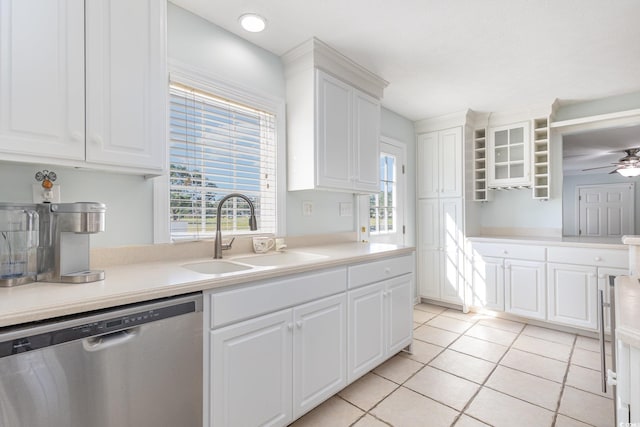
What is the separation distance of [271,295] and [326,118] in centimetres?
143

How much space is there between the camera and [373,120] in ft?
9.09

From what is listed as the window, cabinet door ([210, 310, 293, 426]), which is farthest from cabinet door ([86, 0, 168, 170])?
the window

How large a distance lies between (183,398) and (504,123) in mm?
4062

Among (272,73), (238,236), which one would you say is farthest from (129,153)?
(272,73)

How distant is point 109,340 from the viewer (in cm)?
104

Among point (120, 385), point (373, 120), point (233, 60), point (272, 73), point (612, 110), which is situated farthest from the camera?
point (612, 110)

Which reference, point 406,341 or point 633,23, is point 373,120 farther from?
point 406,341

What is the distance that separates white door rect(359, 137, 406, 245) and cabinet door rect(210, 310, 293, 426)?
197 centimetres

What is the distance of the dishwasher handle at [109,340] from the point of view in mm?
999

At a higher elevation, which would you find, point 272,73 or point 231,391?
point 272,73

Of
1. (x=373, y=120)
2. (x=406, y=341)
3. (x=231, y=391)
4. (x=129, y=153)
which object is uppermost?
(x=373, y=120)

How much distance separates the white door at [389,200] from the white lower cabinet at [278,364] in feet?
5.46

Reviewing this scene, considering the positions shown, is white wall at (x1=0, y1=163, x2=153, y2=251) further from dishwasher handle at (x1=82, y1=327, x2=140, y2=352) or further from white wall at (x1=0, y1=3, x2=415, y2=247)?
dishwasher handle at (x1=82, y1=327, x2=140, y2=352)

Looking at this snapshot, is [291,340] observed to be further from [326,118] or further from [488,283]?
[488,283]
